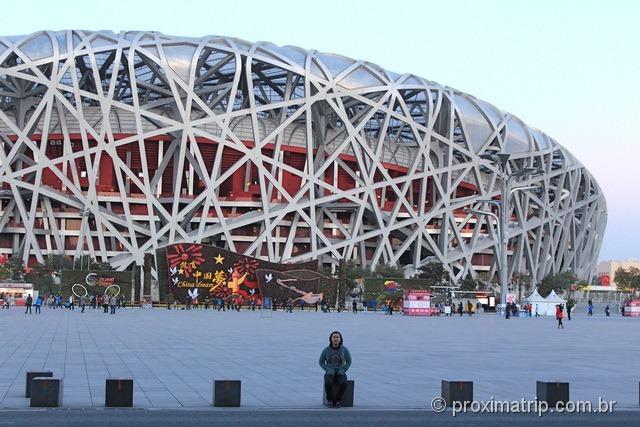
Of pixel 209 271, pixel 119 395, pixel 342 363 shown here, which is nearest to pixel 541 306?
pixel 209 271

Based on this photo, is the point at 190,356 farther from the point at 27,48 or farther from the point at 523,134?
the point at 523,134

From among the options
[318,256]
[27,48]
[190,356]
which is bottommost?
[190,356]

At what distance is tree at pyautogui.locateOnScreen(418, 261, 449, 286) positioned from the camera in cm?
8376

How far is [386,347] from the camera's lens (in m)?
26.5

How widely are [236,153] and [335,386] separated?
7432 centimetres

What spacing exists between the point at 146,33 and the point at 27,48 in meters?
9.02

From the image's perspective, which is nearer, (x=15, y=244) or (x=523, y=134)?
(x=15, y=244)

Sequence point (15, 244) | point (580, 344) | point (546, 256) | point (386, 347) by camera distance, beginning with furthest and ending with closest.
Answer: point (546, 256) → point (15, 244) → point (580, 344) → point (386, 347)

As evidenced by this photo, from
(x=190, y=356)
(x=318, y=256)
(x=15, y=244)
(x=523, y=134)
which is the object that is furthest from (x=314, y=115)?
(x=190, y=356)

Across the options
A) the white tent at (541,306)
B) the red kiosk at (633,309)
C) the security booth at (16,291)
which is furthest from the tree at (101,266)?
the red kiosk at (633,309)

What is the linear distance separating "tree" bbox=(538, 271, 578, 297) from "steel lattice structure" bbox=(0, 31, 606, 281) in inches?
158

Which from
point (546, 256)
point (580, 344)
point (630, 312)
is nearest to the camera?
point (580, 344)

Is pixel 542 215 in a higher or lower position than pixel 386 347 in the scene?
higher

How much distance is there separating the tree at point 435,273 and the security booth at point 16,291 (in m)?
30.6
